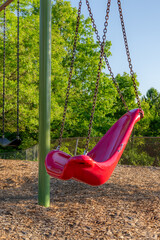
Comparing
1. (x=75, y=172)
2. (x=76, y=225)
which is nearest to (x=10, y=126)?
(x=76, y=225)

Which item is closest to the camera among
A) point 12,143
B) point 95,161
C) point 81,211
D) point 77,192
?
point 95,161

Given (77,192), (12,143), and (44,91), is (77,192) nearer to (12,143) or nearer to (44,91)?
(12,143)

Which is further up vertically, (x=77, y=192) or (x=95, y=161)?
(x=95, y=161)

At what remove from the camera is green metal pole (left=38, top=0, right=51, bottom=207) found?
463 cm

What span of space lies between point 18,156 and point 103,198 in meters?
9.67

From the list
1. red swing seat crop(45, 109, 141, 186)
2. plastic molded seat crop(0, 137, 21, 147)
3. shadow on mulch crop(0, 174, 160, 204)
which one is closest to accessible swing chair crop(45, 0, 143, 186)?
red swing seat crop(45, 109, 141, 186)

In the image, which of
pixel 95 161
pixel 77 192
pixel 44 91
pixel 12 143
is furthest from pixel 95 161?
pixel 77 192

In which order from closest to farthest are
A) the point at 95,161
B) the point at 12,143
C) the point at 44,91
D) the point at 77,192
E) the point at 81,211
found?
the point at 95,161, the point at 81,211, the point at 44,91, the point at 12,143, the point at 77,192

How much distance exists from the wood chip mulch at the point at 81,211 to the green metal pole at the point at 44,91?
34 centimetres

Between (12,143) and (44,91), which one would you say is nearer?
(44,91)

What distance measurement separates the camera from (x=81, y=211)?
176 inches

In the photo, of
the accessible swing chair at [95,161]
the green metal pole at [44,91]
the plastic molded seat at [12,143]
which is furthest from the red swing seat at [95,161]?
the plastic molded seat at [12,143]

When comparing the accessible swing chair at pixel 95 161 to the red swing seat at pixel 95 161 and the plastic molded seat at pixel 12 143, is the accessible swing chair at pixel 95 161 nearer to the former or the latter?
the red swing seat at pixel 95 161

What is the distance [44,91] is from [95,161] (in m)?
1.66
